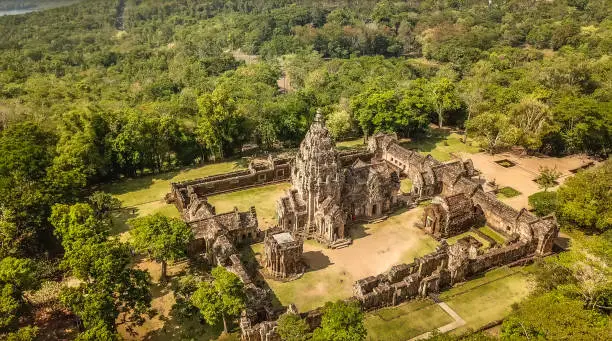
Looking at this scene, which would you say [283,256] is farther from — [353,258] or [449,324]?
[449,324]

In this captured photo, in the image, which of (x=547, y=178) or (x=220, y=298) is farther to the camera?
(x=547, y=178)

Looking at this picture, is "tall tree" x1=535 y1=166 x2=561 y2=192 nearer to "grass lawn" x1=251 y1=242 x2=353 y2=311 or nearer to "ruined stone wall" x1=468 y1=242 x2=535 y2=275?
"ruined stone wall" x1=468 y1=242 x2=535 y2=275

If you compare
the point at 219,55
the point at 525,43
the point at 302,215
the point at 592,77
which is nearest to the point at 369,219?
the point at 302,215

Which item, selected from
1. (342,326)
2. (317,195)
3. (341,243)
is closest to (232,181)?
(317,195)

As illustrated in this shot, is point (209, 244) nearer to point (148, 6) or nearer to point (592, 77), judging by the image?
point (592, 77)

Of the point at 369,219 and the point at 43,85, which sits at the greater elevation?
the point at 43,85

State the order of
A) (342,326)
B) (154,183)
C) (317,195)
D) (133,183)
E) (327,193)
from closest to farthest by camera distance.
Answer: (342,326) → (317,195) → (327,193) → (154,183) → (133,183)

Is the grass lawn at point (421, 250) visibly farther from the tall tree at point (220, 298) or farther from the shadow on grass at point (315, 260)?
the tall tree at point (220, 298)
